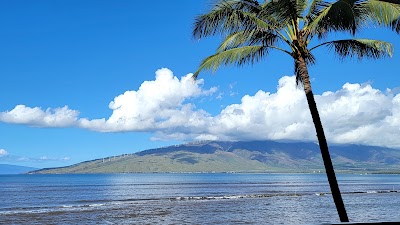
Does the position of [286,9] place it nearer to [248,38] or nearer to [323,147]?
[248,38]

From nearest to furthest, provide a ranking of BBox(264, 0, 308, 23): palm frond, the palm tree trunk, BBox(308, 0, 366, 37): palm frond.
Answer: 1. BBox(308, 0, 366, 37): palm frond
2. the palm tree trunk
3. BBox(264, 0, 308, 23): palm frond

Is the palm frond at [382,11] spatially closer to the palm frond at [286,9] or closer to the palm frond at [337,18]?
the palm frond at [337,18]

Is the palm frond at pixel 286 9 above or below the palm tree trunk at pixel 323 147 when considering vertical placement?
above

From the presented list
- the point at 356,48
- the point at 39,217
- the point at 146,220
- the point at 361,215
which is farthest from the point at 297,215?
the point at 356,48

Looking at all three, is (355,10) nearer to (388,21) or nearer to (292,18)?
(388,21)

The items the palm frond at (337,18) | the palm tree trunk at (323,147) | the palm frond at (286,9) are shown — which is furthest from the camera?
the palm frond at (286,9)

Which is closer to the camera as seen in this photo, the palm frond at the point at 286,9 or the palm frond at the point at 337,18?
the palm frond at the point at 337,18

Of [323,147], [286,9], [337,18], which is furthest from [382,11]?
[323,147]

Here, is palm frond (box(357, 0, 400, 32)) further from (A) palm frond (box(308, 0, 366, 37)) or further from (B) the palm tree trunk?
(B) the palm tree trunk

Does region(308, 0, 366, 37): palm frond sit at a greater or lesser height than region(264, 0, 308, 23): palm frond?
lesser

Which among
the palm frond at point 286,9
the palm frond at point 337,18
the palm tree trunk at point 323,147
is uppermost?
the palm frond at point 286,9

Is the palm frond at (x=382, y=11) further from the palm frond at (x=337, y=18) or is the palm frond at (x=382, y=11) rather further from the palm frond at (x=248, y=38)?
the palm frond at (x=248, y=38)

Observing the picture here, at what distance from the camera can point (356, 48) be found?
12375 millimetres

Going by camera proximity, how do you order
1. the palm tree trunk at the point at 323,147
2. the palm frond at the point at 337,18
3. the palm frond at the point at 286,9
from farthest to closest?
the palm frond at the point at 286,9
the palm tree trunk at the point at 323,147
the palm frond at the point at 337,18
